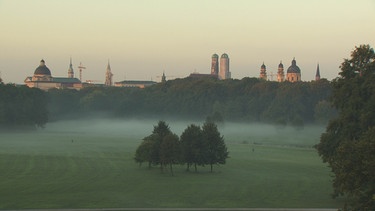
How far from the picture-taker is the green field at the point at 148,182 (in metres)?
43.7

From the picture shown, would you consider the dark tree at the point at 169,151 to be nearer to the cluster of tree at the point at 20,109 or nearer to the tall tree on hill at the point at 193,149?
the tall tree on hill at the point at 193,149

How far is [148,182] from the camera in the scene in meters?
54.3

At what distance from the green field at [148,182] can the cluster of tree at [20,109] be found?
60.0 metres

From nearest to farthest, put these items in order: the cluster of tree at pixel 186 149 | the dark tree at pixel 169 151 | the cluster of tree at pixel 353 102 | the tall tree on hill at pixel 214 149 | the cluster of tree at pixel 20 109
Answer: the cluster of tree at pixel 353 102
the dark tree at pixel 169 151
the cluster of tree at pixel 186 149
the tall tree on hill at pixel 214 149
the cluster of tree at pixel 20 109

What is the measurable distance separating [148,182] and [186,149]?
11.4 metres

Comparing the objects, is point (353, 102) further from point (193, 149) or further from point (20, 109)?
point (20, 109)

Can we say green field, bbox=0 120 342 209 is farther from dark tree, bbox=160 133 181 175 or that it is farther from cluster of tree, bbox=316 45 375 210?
cluster of tree, bbox=316 45 375 210

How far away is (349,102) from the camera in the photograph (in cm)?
4791

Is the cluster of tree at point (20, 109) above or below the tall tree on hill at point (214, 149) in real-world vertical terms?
above

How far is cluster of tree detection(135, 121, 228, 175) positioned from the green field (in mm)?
1138

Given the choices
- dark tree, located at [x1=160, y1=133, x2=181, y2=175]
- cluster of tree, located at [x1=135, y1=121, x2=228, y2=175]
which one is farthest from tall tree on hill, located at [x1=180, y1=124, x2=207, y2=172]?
dark tree, located at [x1=160, y1=133, x2=181, y2=175]

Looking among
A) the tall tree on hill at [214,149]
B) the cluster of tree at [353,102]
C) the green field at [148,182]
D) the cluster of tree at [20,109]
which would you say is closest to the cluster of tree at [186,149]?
the tall tree on hill at [214,149]

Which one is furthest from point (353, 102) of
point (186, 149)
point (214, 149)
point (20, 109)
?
point (20, 109)

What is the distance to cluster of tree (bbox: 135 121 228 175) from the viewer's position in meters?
62.1
